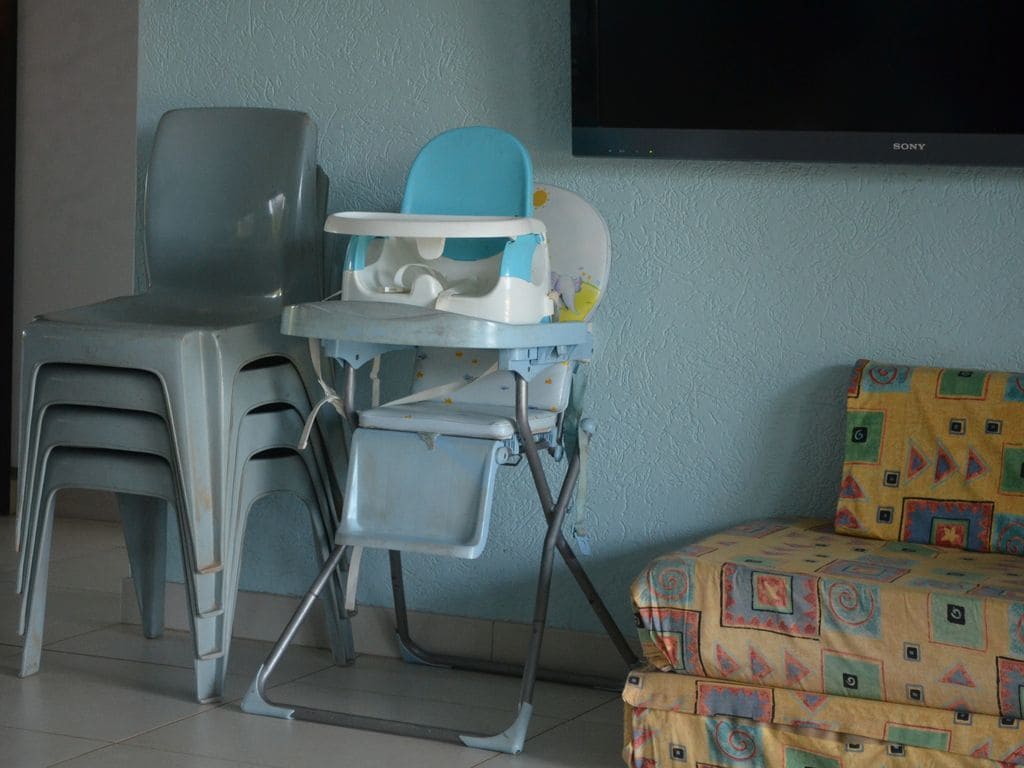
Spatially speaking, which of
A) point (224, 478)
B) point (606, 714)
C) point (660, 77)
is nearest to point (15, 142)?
point (224, 478)

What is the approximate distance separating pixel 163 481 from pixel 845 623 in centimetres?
133

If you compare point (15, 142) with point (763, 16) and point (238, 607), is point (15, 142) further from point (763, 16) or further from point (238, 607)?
point (763, 16)

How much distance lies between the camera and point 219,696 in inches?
106

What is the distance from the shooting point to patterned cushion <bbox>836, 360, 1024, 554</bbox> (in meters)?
2.41

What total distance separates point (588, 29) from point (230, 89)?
0.92m

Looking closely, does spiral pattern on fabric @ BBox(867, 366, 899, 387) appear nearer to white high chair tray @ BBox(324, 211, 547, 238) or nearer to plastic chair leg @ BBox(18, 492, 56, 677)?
white high chair tray @ BBox(324, 211, 547, 238)

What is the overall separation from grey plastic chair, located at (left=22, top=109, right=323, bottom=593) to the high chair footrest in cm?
29

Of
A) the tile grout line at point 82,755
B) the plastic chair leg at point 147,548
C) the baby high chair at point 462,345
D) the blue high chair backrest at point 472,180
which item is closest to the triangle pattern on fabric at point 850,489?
the baby high chair at point 462,345

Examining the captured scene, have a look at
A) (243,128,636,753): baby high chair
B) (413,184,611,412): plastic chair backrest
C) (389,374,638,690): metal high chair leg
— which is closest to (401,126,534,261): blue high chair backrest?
(243,128,636,753): baby high chair

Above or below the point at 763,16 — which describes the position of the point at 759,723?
below

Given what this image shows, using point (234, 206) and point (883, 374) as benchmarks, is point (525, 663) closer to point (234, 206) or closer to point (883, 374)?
point (883, 374)

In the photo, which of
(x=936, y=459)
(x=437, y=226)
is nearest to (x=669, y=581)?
(x=936, y=459)

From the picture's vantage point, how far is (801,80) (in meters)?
2.57

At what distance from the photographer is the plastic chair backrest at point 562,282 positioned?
2.74 meters
